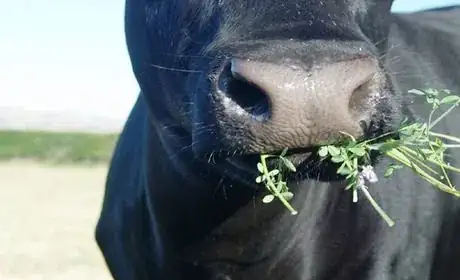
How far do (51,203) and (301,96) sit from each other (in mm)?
13258

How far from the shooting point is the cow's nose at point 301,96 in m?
2.35

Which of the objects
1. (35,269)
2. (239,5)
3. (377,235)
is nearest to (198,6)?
(239,5)

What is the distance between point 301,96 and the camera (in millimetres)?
2385

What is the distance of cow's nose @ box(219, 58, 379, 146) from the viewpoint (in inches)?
92.7

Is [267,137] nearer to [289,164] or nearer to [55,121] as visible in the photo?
[289,164]

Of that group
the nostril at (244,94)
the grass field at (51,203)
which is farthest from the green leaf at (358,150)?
the grass field at (51,203)

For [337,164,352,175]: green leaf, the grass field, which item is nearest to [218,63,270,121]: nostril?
[337,164,352,175]: green leaf

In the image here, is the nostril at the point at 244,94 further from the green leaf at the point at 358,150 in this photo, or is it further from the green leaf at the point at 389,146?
the green leaf at the point at 389,146

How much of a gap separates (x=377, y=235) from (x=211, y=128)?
4.27ft

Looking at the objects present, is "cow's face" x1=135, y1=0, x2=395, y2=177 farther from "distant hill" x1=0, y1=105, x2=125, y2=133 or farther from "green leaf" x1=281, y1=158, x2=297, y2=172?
"distant hill" x1=0, y1=105, x2=125, y2=133

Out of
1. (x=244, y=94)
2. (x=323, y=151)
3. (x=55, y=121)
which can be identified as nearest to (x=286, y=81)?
(x=244, y=94)

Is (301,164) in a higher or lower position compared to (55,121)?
higher

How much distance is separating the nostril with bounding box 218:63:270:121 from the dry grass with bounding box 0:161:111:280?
6.64 metres

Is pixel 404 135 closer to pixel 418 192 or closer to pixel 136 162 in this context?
pixel 418 192
